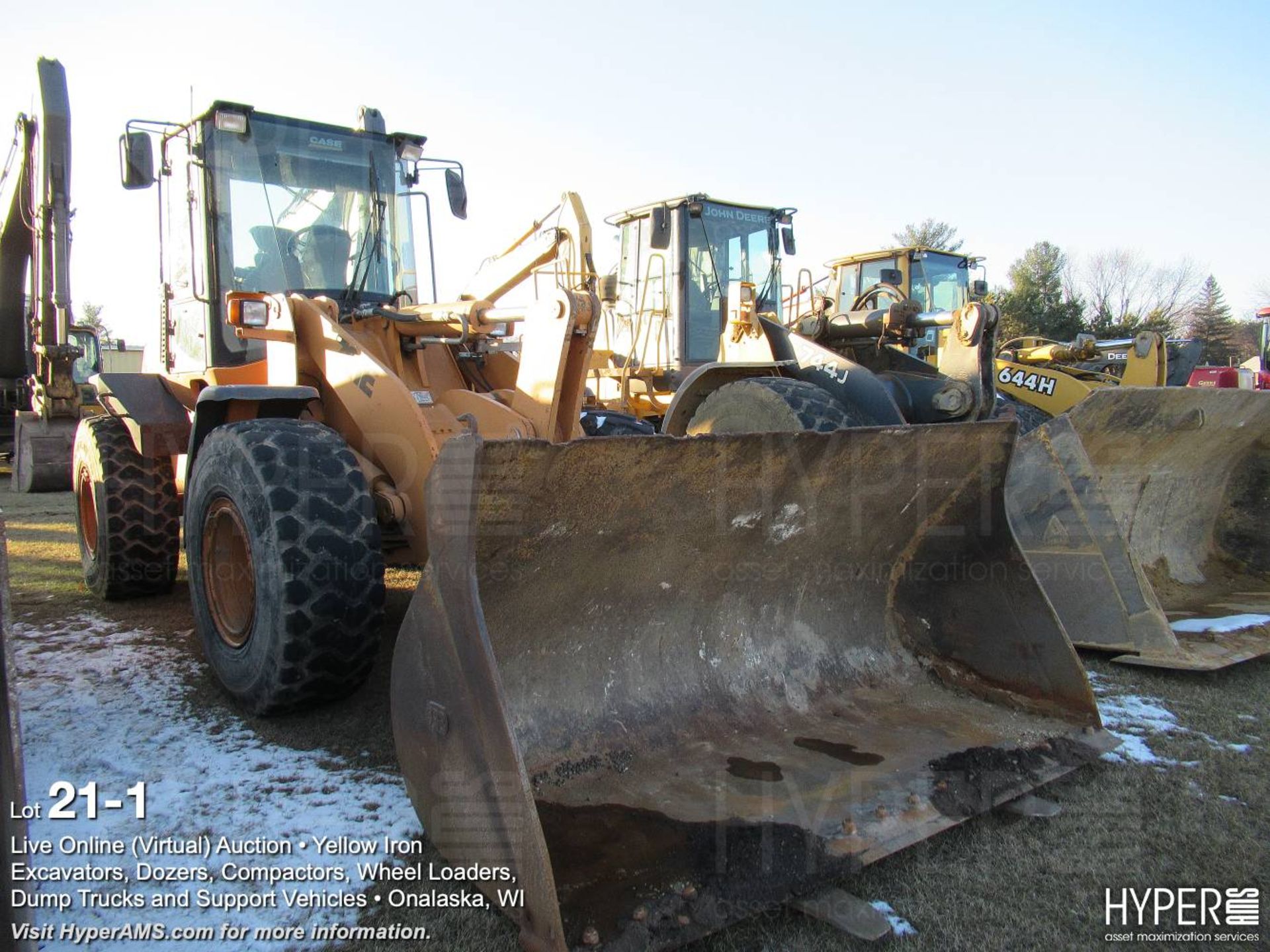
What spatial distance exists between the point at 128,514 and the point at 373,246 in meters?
2.04

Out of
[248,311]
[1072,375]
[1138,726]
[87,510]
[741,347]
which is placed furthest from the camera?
[1072,375]

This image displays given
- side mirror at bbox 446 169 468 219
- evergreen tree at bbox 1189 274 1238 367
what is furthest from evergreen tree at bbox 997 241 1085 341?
side mirror at bbox 446 169 468 219

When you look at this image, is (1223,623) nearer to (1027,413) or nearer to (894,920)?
(894,920)

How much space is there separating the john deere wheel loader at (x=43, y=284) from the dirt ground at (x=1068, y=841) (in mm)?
8441

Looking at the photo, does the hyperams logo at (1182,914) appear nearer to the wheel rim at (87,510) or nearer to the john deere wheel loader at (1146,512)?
the john deere wheel loader at (1146,512)

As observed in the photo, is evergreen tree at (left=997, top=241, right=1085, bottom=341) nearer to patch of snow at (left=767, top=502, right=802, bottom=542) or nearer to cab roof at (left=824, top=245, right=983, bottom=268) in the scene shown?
cab roof at (left=824, top=245, right=983, bottom=268)

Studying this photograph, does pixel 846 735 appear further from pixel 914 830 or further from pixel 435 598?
pixel 435 598

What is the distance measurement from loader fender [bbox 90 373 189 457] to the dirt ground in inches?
56.2

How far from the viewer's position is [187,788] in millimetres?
2896

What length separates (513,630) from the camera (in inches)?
107

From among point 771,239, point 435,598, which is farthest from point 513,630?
point 771,239

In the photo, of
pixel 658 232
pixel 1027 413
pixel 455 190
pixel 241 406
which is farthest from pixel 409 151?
pixel 1027 413

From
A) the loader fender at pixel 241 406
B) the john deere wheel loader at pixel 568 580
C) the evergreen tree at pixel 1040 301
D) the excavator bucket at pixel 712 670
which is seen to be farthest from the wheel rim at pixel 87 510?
the evergreen tree at pixel 1040 301

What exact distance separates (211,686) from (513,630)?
5.93 feet
